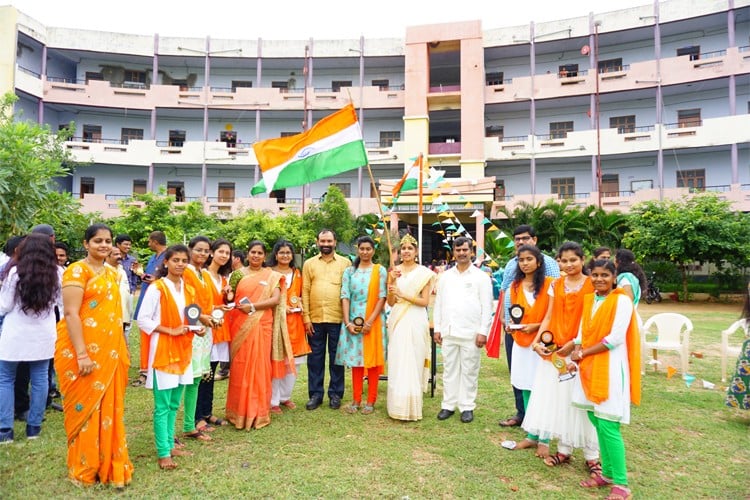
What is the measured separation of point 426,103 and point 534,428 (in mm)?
19224

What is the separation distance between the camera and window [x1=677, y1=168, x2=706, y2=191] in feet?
64.9

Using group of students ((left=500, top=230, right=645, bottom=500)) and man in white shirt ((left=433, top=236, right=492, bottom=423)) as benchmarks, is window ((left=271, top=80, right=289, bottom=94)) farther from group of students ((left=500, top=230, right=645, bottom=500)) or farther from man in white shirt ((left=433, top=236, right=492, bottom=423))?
group of students ((left=500, top=230, right=645, bottom=500))

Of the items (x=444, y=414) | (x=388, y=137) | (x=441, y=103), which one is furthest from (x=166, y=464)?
(x=388, y=137)

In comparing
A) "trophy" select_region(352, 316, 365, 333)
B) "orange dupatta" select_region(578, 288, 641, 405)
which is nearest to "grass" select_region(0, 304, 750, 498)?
"orange dupatta" select_region(578, 288, 641, 405)

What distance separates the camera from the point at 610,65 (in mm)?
20984

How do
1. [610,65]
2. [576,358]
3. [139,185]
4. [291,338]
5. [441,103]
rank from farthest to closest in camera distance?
[139,185], [441,103], [610,65], [291,338], [576,358]

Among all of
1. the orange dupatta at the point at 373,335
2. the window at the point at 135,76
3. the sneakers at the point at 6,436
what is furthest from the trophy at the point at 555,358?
the window at the point at 135,76

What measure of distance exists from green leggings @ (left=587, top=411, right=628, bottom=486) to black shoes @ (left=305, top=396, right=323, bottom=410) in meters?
2.60

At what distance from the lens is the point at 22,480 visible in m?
2.98

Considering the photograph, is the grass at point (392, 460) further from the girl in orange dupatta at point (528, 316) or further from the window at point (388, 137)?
the window at point (388, 137)

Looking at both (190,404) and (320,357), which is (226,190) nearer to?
(320,357)

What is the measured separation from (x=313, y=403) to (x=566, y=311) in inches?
102

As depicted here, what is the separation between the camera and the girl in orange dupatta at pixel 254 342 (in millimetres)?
4020

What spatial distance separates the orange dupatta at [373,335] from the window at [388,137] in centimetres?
1874
